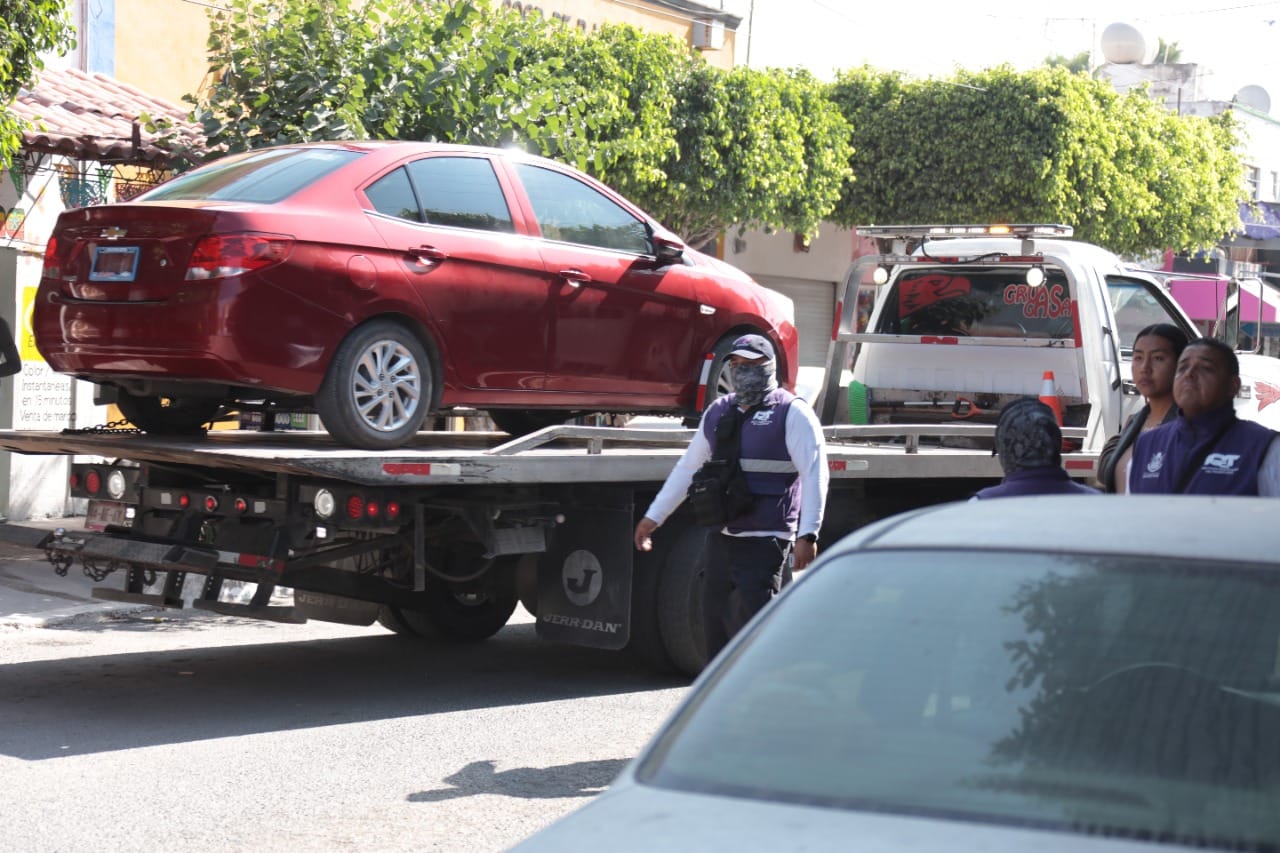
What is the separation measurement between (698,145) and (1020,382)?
30.5 feet

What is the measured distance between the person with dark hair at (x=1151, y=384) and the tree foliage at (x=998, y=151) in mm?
19321

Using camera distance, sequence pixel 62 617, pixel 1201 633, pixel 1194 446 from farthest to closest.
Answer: pixel 62 617 < pixel 1194 446 < pixel 1201 633

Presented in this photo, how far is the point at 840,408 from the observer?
467 inches

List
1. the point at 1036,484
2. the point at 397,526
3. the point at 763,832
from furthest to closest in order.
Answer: the point at 397,526, the point at 1036,484, the point at 763,832

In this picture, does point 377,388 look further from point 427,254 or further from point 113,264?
point 113,264

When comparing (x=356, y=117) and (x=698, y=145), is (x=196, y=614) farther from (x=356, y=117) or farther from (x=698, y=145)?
(x=698, y=145)

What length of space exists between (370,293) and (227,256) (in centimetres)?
67

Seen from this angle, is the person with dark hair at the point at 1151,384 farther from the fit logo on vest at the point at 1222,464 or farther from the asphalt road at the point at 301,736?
the asphalt road at the point at 301,736

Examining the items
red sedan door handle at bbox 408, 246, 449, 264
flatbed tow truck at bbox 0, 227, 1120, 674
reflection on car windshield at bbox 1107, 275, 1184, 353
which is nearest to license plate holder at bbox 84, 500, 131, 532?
flatbed tow truck at bbox 0, 227, 1120, 674

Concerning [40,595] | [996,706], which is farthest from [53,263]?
[996,706]

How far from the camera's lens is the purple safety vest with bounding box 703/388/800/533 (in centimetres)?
686

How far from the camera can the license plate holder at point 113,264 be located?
24.3 feet

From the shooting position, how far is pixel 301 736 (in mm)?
7234

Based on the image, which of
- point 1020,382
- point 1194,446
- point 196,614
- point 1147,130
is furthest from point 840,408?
point 1147,130
